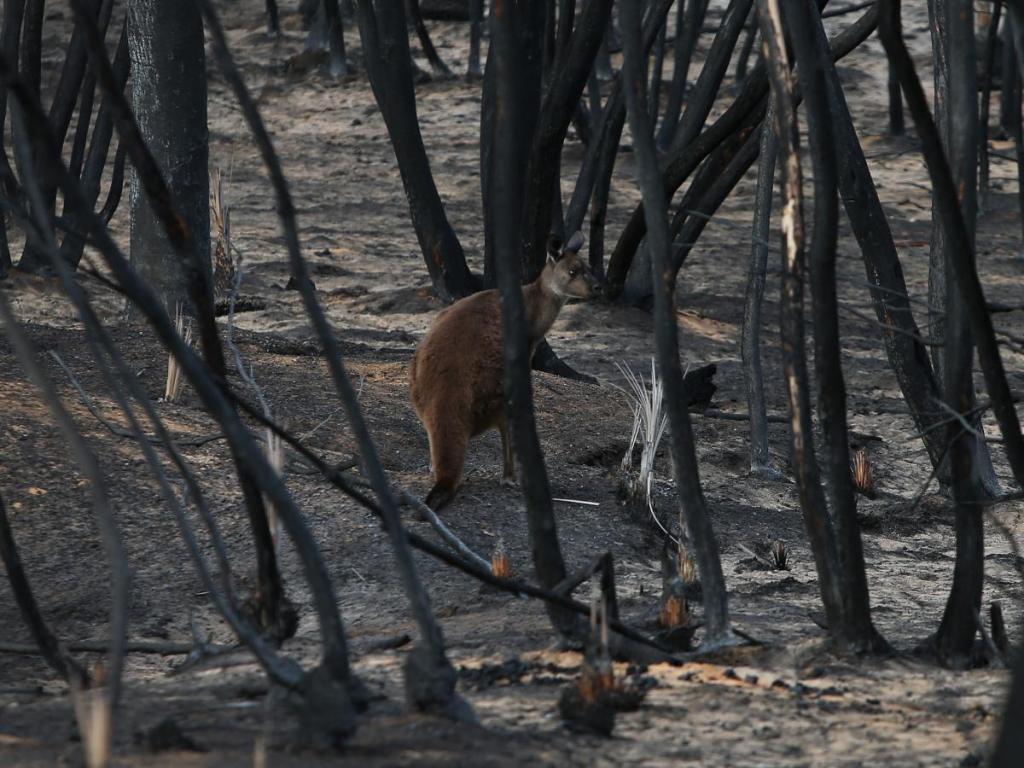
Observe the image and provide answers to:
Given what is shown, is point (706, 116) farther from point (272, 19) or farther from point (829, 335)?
point (272, 19)

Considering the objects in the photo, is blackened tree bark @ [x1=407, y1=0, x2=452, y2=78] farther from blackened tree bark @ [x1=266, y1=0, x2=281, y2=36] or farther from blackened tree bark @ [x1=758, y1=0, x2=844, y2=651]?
blackened tree bark @ [x1=758, y1=0, x2=844, y2=651]

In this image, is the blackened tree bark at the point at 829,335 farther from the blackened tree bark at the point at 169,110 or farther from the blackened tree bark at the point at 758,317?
the blackened tree bark at the point at 169,110

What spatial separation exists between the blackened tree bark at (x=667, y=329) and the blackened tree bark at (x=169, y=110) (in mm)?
4681

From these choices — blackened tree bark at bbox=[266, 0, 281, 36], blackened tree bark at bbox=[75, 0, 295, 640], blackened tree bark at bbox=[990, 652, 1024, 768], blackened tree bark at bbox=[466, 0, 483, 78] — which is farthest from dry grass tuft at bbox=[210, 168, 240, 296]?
blackened tree bark at bbox=[266, 0, 281, 36]

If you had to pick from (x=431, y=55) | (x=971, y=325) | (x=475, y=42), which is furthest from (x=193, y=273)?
(x=431, y=55)

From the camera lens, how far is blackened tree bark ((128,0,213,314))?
764 cm

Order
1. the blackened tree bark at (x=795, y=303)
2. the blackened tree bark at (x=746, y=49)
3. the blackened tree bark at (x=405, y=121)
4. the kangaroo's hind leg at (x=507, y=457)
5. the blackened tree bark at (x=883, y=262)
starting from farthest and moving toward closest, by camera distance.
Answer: the blackened tree bark at (x=746, y=49) < the blackened tree bark at (x=405, y=121) < the kangaroo's hind leg at (x=507, y=457) < the blackened tree bark at (x=883, y=262) < the blackened tree bark at (x=795, y=303)

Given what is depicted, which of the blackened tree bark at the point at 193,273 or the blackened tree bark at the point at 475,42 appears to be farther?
the blackened tree bark at the point at 475,42

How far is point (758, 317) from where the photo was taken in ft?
22.1

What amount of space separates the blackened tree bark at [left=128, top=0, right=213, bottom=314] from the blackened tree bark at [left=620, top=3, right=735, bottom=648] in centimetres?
468

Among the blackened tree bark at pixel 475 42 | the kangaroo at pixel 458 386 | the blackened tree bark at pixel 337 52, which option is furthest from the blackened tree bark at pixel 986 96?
the blackened tree bark at pixel 337 52

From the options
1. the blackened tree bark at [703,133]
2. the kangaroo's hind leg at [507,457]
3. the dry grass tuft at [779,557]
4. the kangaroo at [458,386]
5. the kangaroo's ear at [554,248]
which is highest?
the blackened tree bark at [703,133]

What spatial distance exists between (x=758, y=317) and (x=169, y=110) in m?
3.57

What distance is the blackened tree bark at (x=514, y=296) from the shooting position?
10.6ft
